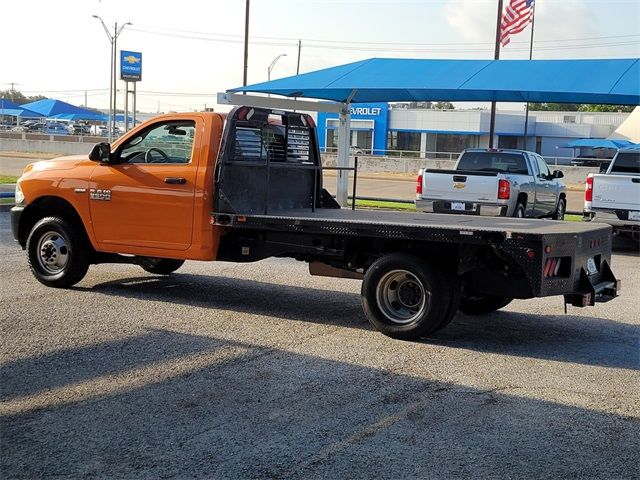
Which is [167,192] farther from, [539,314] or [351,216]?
[539,314]

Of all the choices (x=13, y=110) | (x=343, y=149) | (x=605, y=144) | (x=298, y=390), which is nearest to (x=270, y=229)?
(x=298, y=390)

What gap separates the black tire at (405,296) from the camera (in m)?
7.54

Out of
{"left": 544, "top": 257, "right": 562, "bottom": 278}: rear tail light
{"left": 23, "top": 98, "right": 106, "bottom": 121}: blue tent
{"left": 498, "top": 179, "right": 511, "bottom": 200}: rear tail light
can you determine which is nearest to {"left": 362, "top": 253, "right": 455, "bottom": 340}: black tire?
{"left": 544, "top": 257, "right": 562, "bottom": 278}: rear tail light

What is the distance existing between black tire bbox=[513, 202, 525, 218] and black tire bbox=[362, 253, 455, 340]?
31.4 feet

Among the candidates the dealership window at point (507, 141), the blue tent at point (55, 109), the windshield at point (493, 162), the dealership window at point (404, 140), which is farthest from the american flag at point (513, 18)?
the blue tent at point (55, 109)

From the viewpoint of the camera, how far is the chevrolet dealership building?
67312 millimetres

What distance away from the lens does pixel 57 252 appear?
969 cm

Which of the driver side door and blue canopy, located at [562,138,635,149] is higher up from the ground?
blue canopy, located at [562,138,635,149]

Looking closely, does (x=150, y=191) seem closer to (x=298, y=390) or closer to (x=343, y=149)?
(x=298, y=390)

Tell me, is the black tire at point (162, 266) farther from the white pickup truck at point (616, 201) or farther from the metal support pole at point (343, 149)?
the metal support pole at point (343, 149)

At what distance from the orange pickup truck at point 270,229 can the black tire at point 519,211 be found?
7.59 m

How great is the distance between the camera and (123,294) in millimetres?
9609

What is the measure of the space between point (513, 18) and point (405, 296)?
78.3 ft

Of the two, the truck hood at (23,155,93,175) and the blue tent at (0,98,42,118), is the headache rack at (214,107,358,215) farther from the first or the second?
the blue tent at (0,98,42,118)
